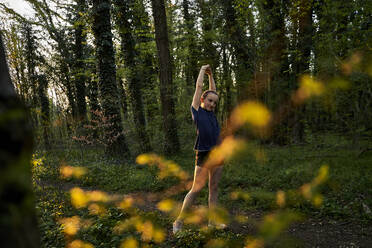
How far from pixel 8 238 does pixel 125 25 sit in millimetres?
13178

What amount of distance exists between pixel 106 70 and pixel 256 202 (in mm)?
8432

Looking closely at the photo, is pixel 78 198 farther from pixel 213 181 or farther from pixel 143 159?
pixel 143 159

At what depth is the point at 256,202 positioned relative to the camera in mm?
5293

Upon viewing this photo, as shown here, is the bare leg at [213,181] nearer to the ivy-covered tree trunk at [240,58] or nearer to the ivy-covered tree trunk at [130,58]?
the ivy-covered tree trunk at [240,58]

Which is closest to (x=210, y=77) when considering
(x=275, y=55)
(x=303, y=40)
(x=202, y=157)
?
(x=202, y=157)

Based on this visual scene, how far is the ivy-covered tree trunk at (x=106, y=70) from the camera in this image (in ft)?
33.7

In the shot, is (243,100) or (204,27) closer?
(243,100)

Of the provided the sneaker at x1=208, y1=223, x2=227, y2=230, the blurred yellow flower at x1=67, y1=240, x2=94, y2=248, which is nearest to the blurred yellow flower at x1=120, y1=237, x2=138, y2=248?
the blurred yellow flower at x1=67, y1=240, x2=94, y2=248

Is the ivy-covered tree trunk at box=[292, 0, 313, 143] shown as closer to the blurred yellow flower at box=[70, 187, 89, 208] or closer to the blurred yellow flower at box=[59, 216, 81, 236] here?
the blurred yellow flower at box=[70, 187, 89, 208]

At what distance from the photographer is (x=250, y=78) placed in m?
9.91

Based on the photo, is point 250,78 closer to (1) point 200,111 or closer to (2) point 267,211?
(2) point 267,211

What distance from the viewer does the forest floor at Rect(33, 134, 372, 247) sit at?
366cm

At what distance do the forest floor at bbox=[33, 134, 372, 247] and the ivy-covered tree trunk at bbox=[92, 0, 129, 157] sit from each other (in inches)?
68.2

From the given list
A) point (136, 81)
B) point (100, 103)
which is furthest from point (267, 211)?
point (136, 81)
